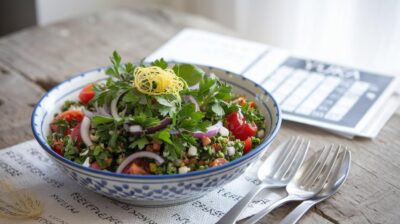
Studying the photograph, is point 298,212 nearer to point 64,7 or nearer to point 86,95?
point 86,95

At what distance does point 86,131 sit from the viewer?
1084 mm

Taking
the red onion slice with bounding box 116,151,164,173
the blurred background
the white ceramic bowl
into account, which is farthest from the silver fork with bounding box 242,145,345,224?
the blurred background

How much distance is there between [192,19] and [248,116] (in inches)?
37.2

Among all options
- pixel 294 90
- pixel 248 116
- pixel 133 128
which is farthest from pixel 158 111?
pixel 294 90

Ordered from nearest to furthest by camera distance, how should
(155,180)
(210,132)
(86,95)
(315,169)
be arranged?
(155,180) → (210,132) → (315,169) → (86,95)

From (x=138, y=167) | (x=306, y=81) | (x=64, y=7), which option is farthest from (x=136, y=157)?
(x=64, y=7)

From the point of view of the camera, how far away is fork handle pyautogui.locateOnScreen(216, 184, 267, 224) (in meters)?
0.99

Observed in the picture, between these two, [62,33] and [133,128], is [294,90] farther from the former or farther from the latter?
[62,33]

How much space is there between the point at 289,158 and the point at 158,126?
32cm

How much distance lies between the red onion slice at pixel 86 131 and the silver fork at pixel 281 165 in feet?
1.02

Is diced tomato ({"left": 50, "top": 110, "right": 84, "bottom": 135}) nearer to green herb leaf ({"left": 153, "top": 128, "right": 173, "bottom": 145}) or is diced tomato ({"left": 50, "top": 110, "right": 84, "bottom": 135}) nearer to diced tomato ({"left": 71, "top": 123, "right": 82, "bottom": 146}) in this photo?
diced tomato ({"left": 71, "top": 123, "right": 82, "bottom": 146})

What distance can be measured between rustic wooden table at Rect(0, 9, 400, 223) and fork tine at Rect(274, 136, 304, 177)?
0.31 feet

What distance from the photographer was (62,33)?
192cm

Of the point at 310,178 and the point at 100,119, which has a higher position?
the point at 100,119
